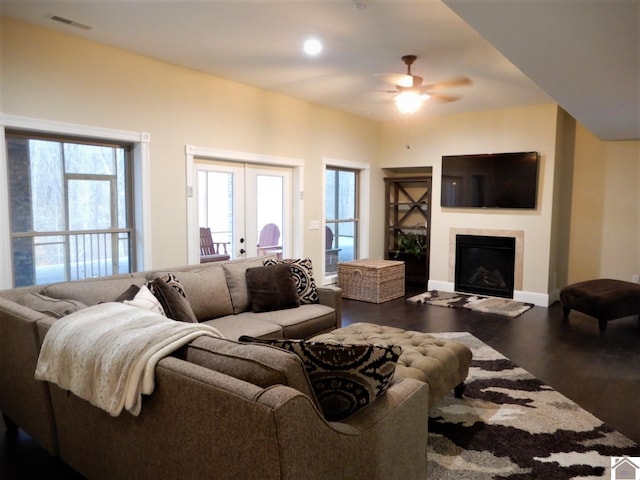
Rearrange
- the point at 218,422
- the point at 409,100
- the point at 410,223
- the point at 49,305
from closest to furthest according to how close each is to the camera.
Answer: the point at 218,422
the point at 49,305
the point at 409,100
the point at 410,223

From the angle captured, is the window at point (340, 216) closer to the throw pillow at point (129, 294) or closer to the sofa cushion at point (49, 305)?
the throw pillow at point (129, 294)

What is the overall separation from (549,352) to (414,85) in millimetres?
3015

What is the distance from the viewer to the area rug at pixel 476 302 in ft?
18.8

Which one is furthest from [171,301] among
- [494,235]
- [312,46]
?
[494,235]

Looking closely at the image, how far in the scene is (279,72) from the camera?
4770 millimetres

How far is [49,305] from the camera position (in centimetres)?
246

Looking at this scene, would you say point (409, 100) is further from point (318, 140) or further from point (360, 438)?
point (360, 438)

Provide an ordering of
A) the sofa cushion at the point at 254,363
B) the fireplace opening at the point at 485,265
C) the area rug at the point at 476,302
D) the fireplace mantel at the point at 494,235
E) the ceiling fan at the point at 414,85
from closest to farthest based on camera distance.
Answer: the sofa cushion at the point at 254,363
the ceiling fan at the point at 414,85
the area rug at the point at 476,302
the fireplace mantel at the point at 494,235
the fireplace opening at the point at 485,265

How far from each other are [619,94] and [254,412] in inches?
161

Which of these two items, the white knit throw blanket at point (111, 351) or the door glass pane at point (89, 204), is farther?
the door glass pane at point (89, 204)

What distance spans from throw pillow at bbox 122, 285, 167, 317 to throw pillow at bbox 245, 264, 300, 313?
1.08m
